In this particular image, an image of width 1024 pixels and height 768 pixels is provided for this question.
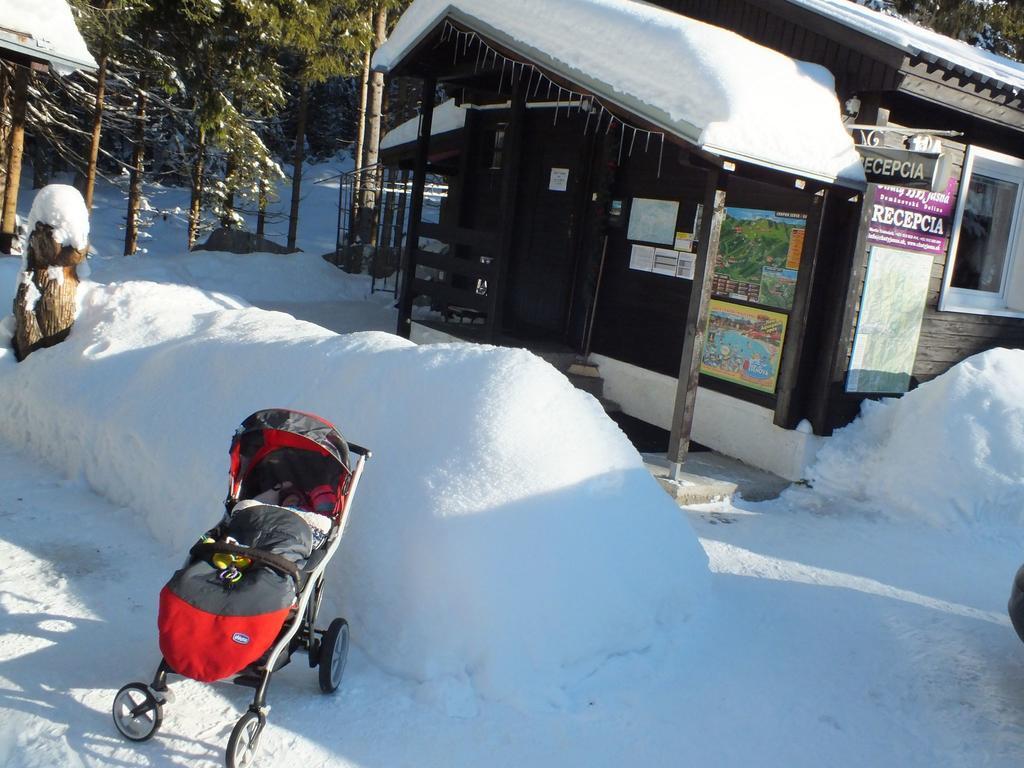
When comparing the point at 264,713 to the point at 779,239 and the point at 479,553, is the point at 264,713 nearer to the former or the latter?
the point at 479,553

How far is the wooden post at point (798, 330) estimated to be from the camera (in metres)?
7.60

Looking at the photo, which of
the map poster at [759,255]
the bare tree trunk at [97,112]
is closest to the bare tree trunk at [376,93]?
the bare tree trunk at [97,112]

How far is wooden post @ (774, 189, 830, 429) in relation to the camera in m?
7.60

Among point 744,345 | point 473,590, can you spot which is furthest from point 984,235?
point 473,590

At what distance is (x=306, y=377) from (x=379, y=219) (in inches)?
687

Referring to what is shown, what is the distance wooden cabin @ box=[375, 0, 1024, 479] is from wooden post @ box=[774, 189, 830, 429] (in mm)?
17

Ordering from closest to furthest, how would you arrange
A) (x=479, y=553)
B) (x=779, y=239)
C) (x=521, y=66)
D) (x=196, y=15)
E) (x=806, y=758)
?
(x=806, y=758) → (x=479, y=553) → (x=779, y=239) → (x=521, y=66) → (x=196, y=15)

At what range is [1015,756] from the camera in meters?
3.87

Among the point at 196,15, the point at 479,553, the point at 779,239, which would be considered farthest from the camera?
the point at 196,15

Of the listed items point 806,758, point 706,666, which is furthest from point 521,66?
point 806,758

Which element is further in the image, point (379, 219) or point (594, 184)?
point (379, 219)

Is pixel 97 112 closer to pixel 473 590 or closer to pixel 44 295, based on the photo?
pixel 44 295

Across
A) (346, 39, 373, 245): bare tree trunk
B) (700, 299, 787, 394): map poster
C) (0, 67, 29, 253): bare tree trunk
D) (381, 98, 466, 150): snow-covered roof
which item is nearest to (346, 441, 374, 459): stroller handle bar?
(700, 299, 787, 394): map poster

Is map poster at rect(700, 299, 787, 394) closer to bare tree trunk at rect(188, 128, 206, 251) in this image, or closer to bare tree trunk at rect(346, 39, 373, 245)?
bare tree trunk at rect(346, 39, 373, 245)
